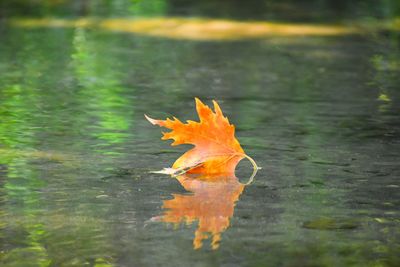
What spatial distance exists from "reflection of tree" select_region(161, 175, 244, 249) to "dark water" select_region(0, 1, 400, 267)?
4 centimetres

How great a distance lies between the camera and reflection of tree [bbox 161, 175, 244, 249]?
11.3ft

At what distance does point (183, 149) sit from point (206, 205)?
1.12 m

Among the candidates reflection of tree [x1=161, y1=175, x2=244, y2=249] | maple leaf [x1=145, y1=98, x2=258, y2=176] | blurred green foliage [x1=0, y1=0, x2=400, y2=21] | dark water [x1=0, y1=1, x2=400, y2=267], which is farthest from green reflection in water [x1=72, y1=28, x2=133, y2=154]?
blurred green foliage [x1=0, y1=0, x2=400, y2=21]

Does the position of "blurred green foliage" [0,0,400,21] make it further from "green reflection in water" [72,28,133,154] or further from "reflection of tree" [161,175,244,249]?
"reflection of tree" [161,175,244,249]

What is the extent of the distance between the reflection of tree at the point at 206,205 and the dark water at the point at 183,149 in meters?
0.04

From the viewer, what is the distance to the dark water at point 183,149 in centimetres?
326

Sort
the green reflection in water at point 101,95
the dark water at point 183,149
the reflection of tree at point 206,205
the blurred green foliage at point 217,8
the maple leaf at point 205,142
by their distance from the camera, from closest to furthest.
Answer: the dark water at point 183,149 → the reflection of tree at point 206,205 → the maple leaf at point 205,142 → the green reflection in water at point 101,95 → the blurred green foliage at point 217,8

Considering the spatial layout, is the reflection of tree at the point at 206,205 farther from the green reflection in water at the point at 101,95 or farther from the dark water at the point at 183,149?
the green reflection in water at the point at 101,95

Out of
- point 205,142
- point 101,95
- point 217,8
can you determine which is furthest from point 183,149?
point 217,8

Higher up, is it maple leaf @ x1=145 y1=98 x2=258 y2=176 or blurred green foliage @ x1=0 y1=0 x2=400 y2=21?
maple leaf @ x1=145 y1=98 x2=258 y2=176

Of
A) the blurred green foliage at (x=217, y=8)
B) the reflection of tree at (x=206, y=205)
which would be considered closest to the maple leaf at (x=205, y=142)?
the reflection of tree at (x=206, y=205)

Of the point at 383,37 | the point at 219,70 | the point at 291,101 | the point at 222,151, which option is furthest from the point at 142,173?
the point at 383,37

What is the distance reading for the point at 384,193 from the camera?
4051 mm

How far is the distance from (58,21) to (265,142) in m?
5.54
